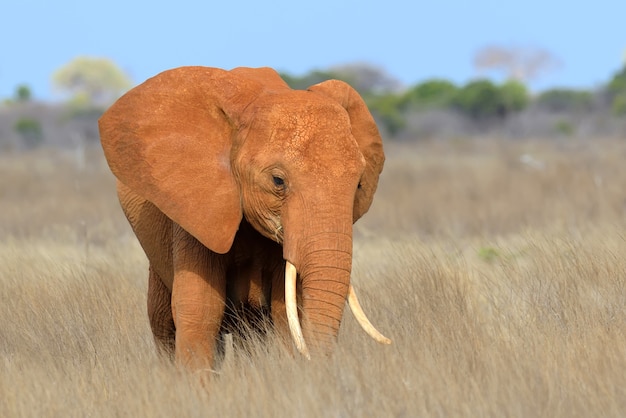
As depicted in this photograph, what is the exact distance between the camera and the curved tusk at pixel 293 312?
5.06m

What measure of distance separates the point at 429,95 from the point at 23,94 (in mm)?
20922

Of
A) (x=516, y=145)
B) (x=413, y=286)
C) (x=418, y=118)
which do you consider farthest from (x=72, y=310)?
(x=418, y=118)

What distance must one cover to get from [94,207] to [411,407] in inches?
520

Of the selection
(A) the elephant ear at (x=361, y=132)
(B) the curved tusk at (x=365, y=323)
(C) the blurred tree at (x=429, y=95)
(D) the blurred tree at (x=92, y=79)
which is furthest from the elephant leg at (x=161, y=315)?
(D) the blurred tree at (x=92, y=79)

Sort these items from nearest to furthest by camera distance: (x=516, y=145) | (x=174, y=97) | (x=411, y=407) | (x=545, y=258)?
(x=411, y=407), (x=174, y=97), (x=545, y=258), (x=516, y=145)

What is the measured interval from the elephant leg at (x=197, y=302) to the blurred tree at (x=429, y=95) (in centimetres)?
3690

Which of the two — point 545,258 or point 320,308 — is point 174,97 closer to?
point 320,308

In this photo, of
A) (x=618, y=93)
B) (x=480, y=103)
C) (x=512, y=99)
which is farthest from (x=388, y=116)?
(x=618, y=93)

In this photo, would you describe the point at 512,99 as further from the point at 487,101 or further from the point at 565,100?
the point at 565,100

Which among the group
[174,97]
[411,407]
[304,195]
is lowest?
[411,407]

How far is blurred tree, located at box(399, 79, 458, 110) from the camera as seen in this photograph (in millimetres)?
43869

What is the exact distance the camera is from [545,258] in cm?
753

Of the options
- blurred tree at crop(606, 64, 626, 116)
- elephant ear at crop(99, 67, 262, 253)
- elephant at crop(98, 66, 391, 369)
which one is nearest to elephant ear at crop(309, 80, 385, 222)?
elephant at crop(98, 66, 391, 369)

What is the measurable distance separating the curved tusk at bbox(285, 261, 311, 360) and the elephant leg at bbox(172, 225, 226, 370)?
530 mm
